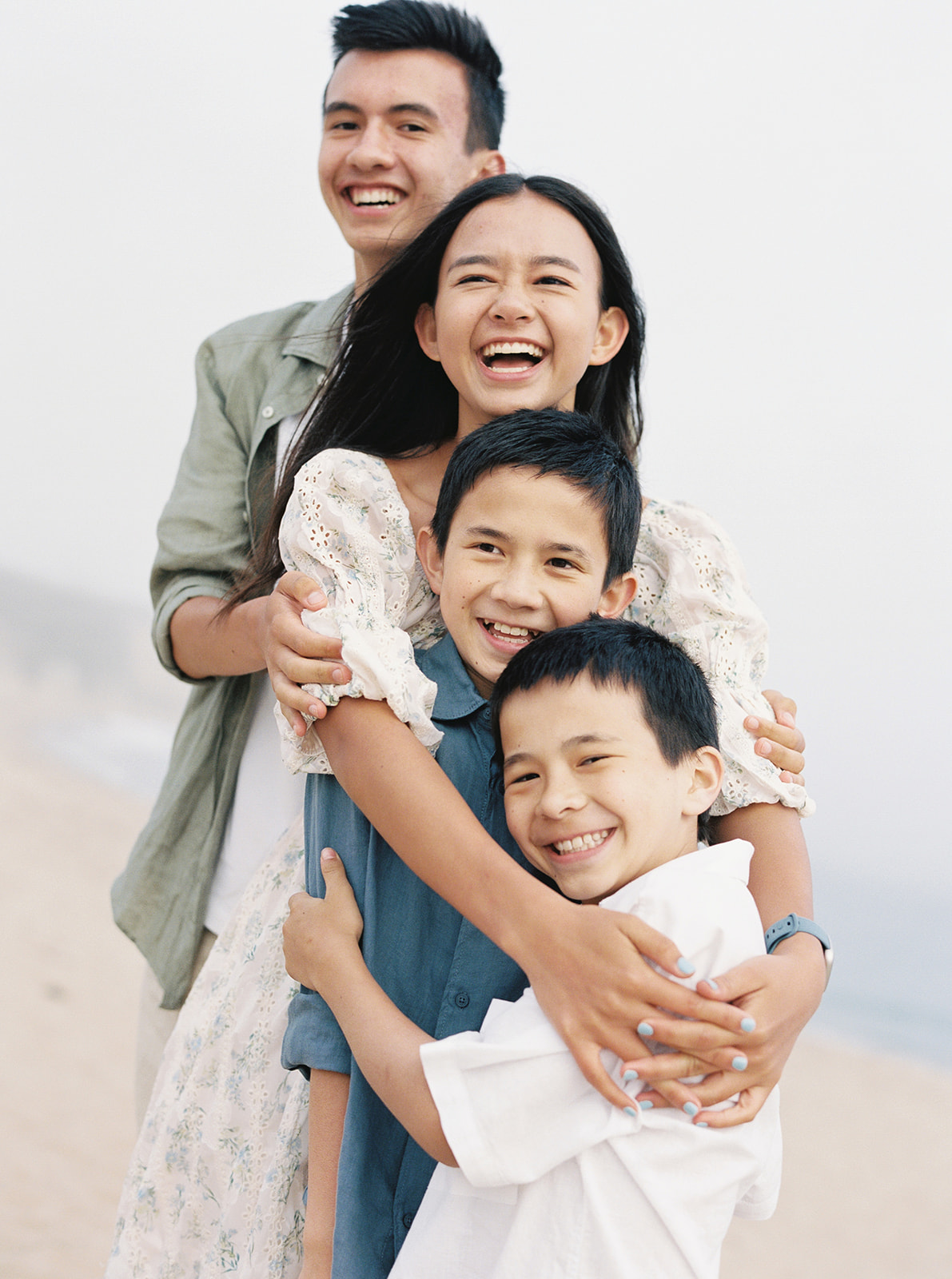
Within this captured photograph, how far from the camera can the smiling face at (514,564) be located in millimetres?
1586

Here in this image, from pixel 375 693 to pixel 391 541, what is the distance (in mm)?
295

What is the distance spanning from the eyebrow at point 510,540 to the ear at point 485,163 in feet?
4.39

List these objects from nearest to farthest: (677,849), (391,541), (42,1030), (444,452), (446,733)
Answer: (677,849) → (446,733) → (391,541) → (444,452) → (42,1030)

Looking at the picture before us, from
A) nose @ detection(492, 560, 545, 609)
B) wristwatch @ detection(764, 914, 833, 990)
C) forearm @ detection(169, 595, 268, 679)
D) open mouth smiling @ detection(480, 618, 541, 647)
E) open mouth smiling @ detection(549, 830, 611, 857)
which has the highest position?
forearm @ detection(169, 595, 268, 679)

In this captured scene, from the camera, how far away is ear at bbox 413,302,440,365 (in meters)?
1.98

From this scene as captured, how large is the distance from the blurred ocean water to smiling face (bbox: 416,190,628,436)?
23.7 ft

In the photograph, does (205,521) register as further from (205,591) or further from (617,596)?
(617,596)

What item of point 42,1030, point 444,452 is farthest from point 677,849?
point 42,1030

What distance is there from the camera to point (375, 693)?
1.50 m

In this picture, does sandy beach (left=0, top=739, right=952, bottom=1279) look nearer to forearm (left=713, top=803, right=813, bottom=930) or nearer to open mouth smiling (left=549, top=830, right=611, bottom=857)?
forearm (left=713, top=803, right=813, bottom=930)

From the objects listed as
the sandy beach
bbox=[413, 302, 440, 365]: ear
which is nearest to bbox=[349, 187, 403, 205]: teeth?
bbox=[413, 302, 440, 365]: ear

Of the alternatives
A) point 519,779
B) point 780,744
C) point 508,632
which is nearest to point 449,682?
point 508,632

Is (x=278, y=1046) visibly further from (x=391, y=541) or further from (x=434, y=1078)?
(x=391, y=541)

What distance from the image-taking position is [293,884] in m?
1.78
